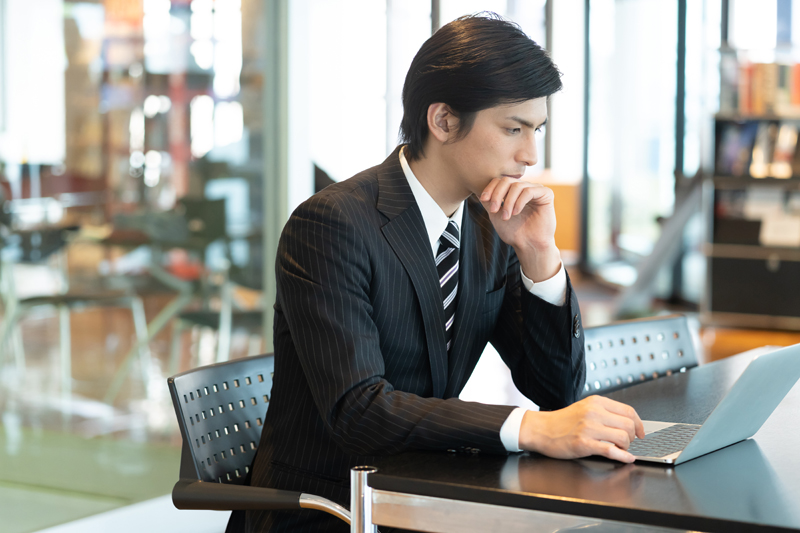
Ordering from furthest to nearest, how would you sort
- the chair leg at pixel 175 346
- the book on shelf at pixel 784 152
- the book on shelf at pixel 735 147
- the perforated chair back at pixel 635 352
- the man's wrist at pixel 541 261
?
the book on shelf at pixel 735 147 < the book on shelf at pixel 784 152 < the chair leg at pixel 175 346 < the perforated chair back at pixel 635 352 < the man's wrist at pixel 541 261

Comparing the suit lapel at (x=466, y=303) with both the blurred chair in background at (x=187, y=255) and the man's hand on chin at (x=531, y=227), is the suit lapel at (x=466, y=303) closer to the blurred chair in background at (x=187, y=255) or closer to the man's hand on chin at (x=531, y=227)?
the man's hand on chin at (x=531, y=227)

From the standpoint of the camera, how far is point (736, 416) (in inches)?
39.5

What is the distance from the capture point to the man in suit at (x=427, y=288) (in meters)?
1.17

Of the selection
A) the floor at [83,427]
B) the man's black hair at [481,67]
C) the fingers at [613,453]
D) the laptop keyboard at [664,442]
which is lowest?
the floor at [83,427]

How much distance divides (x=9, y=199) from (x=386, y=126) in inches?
189

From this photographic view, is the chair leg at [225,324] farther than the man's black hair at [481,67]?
Yes

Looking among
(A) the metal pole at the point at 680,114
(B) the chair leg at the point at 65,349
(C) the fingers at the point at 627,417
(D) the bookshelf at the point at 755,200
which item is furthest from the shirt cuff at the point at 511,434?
(A) the metal pole at the point at 680,114

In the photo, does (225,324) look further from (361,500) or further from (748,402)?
(748,402)

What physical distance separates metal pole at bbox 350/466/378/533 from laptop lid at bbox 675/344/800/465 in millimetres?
336

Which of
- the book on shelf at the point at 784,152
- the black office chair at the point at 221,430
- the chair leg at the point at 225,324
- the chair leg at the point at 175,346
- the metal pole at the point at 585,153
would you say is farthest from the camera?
the metal pole at the point at 585,153

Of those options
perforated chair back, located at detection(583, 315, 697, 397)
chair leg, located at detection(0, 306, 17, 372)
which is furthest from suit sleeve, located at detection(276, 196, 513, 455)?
chair leg, located at detection(0, 306, 17, 372)

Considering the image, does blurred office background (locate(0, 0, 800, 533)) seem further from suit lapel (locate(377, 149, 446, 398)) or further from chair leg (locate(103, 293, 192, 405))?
suit lapel (locate(377, 149, 446, 398))

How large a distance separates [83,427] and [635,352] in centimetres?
177

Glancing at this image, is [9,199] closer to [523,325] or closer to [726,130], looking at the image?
[523,325]
